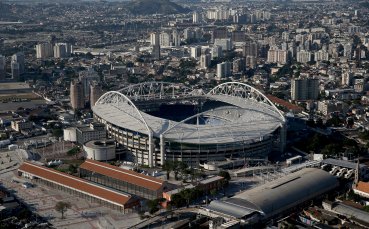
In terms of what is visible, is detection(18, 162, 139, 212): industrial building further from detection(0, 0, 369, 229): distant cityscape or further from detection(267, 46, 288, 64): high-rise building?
detection(267, 46, 288, 64): high-rise building

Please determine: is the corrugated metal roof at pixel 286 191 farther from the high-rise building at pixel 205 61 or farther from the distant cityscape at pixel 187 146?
the high-rise building at pixel 205 61

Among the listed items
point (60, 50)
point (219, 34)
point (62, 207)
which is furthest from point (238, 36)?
point (62, 207)

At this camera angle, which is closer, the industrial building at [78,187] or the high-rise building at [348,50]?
the industrial building at [78,187]

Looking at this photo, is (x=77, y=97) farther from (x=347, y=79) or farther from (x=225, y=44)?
(x=225, y=44)

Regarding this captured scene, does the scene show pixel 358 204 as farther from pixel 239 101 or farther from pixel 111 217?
pixel 239 101

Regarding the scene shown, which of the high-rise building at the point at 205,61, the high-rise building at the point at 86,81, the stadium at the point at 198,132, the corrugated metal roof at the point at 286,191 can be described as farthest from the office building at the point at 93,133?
the high-rise building at the point at 205,61

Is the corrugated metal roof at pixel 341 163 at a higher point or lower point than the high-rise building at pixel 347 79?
lower
